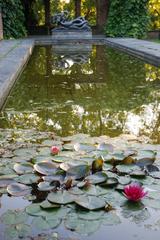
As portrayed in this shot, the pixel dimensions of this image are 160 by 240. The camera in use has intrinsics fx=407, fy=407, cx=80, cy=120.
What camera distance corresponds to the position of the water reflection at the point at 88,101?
13.2 feet

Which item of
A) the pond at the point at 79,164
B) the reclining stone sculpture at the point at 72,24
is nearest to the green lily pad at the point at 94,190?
the pond at the point at 79,164

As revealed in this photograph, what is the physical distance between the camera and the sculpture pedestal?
60.2 ft

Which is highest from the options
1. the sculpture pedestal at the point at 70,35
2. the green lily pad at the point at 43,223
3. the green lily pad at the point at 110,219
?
the green lily pad at the point at 43,223

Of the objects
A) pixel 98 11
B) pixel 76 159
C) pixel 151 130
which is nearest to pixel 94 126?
pixel 151 130

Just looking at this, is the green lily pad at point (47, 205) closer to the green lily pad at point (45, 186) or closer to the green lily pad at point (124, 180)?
the green lily pad at point (45, 186)

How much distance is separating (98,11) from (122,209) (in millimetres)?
20970

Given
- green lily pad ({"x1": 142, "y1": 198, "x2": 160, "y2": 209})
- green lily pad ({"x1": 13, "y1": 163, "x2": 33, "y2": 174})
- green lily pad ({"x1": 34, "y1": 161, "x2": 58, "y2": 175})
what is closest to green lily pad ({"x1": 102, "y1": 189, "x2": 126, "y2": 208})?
green lily pad ({"x1": 142, "y1": 198, "x2": 160, "y2": 209})

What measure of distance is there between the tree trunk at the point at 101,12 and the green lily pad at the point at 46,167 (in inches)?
799

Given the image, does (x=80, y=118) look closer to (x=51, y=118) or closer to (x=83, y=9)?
(x=51, y=118)

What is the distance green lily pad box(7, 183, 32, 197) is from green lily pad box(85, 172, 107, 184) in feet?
1.22

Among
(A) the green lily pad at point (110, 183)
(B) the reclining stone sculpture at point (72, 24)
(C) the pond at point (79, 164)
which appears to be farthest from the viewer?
(B) the reclining stone sculpture at point (72, 24)

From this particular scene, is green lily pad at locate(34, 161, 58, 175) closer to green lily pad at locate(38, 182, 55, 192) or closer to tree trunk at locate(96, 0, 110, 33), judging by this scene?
green lily pad at locate(38, 182, 55, 192)

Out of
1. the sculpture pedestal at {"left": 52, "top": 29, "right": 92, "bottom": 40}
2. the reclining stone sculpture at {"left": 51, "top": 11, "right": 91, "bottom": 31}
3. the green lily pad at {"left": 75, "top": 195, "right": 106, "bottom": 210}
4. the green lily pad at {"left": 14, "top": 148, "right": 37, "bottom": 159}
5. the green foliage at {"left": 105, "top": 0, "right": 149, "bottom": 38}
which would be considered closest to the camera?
the green lily pad at {"left": 75, "top": 195, "right": 106, "bottom": 210}

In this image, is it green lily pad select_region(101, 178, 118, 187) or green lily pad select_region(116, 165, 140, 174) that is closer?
green lily pad select_region(101, 178, 118, 187)
